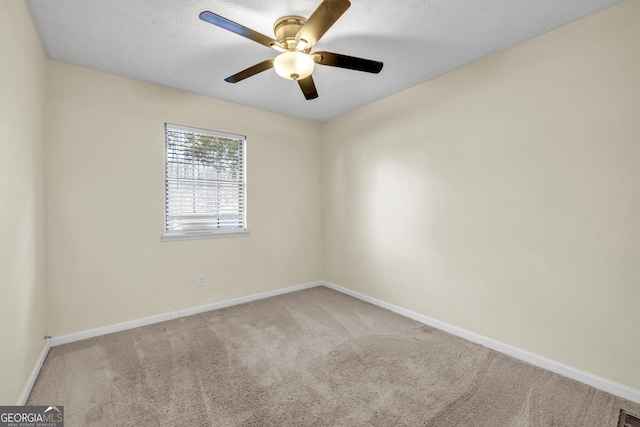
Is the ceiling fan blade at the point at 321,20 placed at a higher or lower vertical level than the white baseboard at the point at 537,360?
higher

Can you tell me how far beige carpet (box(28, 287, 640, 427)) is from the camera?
1.64 metres

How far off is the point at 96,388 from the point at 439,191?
3.18m

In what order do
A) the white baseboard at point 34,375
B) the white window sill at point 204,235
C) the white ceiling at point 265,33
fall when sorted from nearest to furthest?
the white baseboard at point 34,375
the white ceiling at point 265,33
the white window sill at point 204,235

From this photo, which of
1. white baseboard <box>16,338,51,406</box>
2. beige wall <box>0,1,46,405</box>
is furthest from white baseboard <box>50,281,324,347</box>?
beige wall <box>0,1,46,405</box>

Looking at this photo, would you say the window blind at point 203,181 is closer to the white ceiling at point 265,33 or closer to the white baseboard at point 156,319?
the white ceiling at point 265,33

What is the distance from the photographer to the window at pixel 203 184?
3080 millimetres

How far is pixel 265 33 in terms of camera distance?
2.09 m

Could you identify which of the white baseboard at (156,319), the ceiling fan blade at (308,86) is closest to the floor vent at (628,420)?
the ceiling fan blade at (308,86)

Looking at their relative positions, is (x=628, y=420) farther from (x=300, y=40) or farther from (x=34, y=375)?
(x=34, y=375)

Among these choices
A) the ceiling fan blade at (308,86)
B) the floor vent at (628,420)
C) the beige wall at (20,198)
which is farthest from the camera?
the ceiling fan blade at (308,86)

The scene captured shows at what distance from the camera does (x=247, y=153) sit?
3574mm

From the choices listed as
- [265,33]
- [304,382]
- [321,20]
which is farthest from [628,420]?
[265,33]

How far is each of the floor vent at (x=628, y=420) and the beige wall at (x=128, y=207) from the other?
328cm

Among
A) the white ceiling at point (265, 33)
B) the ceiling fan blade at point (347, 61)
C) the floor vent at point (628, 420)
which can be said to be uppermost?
the white ceiling at point (265, 33)
